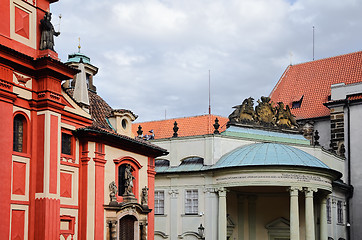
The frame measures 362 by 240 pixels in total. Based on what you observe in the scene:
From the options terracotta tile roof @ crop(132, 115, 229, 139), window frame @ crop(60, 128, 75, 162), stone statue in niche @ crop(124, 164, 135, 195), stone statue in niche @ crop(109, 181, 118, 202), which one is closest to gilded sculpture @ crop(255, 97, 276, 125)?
terracotta tile roof @ crop(132, 115, 229, 139)

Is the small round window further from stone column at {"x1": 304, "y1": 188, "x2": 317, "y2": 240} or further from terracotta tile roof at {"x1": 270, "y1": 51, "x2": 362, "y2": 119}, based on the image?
terracotta tile roof at {"x1": 270, "y1": 51, "x2": 362, "y2": 119}

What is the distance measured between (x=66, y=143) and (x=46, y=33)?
4.58m

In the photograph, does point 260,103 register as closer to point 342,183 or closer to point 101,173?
point 342,183

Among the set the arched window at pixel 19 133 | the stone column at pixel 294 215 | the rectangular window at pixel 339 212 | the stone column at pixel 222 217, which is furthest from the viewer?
the rectangular window at pixel 339 212

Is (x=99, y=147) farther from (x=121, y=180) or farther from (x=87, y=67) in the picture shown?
(x=87, y=67)

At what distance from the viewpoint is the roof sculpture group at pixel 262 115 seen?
136 feet

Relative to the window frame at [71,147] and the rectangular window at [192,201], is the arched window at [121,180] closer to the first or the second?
the window frame at [71,147]

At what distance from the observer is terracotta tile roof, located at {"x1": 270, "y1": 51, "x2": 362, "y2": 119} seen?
165 feet

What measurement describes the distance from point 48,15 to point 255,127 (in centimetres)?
2153

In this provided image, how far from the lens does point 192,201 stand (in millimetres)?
39500

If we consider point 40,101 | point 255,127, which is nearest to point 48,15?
point 40,101

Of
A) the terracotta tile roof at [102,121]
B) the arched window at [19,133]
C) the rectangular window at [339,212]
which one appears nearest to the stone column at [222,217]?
the terracotta tile roof at [102,121]

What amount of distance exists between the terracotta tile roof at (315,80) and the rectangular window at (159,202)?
15937 millimetres

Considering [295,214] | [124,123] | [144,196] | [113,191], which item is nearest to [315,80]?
[295,214]
